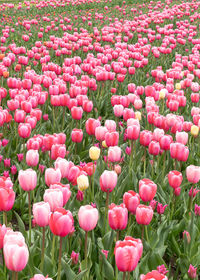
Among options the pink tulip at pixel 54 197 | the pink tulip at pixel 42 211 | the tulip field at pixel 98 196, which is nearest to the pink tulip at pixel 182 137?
the tulip field at pixel 98 196

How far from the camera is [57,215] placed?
1.93 meters

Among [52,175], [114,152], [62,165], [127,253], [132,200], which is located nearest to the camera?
[127,253]

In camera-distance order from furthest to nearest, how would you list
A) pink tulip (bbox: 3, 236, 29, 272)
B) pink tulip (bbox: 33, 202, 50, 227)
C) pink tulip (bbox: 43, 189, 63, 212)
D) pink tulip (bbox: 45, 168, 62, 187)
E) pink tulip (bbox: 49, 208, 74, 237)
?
pink tulip (bbox: 45, 168, 62, 187)
pink tulip (bbox: 43, 189, 63, 212)
pink tulip (bbox: 33, 202, 50, 227)
pink tulip (bbox: 49, 208, 74, 237)
pink tulip (bbox: 3, 236, 29, 272)

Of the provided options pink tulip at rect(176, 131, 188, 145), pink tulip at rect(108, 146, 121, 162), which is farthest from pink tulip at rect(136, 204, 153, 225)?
pink tulip at rect(176, 131, 188, 145)

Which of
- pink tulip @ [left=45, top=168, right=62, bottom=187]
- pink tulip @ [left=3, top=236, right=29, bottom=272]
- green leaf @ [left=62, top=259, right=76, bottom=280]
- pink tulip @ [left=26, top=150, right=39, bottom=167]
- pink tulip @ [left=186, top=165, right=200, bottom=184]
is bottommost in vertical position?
green leaf @ [left=62, top=259, right=76, bottom=280]

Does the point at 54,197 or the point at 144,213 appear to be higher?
the point at 54,197

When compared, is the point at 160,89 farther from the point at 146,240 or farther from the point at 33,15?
the point at 33,15

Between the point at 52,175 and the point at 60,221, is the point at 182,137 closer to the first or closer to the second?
the point at 52,175

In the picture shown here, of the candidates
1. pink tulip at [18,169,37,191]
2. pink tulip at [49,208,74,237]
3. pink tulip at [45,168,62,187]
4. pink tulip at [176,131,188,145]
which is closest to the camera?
pink tulip at [49,208,74,237]

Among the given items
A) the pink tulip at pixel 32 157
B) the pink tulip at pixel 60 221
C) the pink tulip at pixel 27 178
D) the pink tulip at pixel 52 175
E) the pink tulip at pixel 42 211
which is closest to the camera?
the pink tulip at pixel 60 221

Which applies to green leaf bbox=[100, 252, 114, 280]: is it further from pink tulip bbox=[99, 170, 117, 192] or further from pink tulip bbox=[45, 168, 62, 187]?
pink tulip bbox=[45, 168, 62, 187]

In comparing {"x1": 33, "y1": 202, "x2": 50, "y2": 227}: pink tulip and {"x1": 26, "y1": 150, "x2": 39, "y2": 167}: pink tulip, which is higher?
{"x1": 33, "y1": 202, "x2": 50, "y2": 227}: pink tulip

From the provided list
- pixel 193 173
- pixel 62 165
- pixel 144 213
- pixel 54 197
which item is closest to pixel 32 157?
pixel 62 165

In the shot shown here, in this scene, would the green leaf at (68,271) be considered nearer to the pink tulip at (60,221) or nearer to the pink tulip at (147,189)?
the pink tulip at (60,221)
